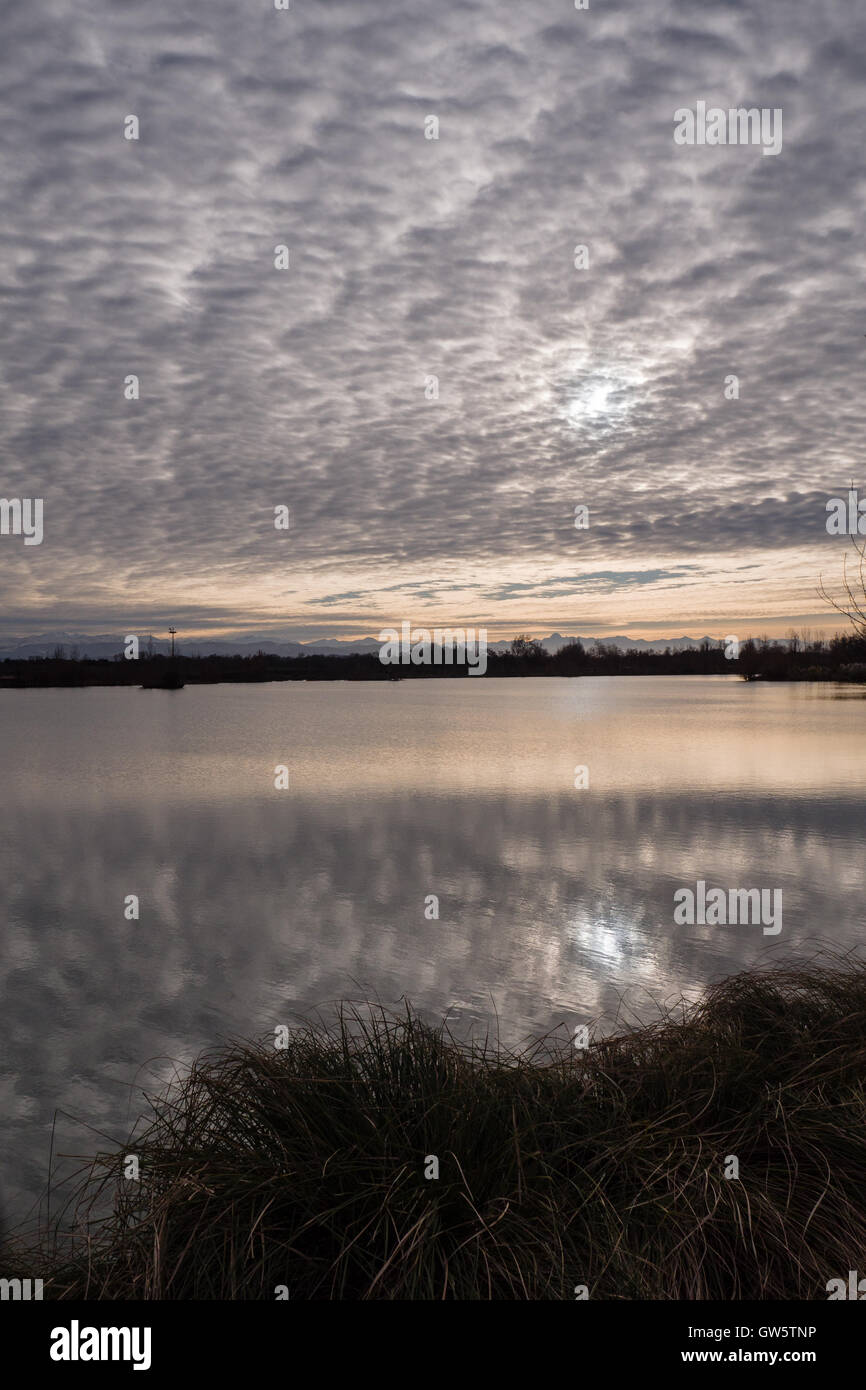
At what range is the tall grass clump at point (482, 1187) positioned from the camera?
3691 millimetres

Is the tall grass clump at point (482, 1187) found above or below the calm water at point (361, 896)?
above

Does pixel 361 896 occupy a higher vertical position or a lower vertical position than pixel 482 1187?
lower

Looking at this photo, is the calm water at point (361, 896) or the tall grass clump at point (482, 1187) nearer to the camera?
the tall grass clump at point (482, 1187)

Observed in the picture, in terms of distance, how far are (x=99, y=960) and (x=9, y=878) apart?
5.37 m

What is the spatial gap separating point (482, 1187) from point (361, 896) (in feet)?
30.9

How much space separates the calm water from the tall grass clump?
7.22 feet

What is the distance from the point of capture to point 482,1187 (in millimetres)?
4090

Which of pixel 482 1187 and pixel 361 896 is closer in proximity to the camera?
pixel 482 1187

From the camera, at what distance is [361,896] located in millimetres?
13391

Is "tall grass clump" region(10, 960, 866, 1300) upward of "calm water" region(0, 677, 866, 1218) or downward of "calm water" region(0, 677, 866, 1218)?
upward

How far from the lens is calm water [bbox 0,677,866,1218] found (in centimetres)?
830

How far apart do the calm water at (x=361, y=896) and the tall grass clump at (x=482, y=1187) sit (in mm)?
2200
